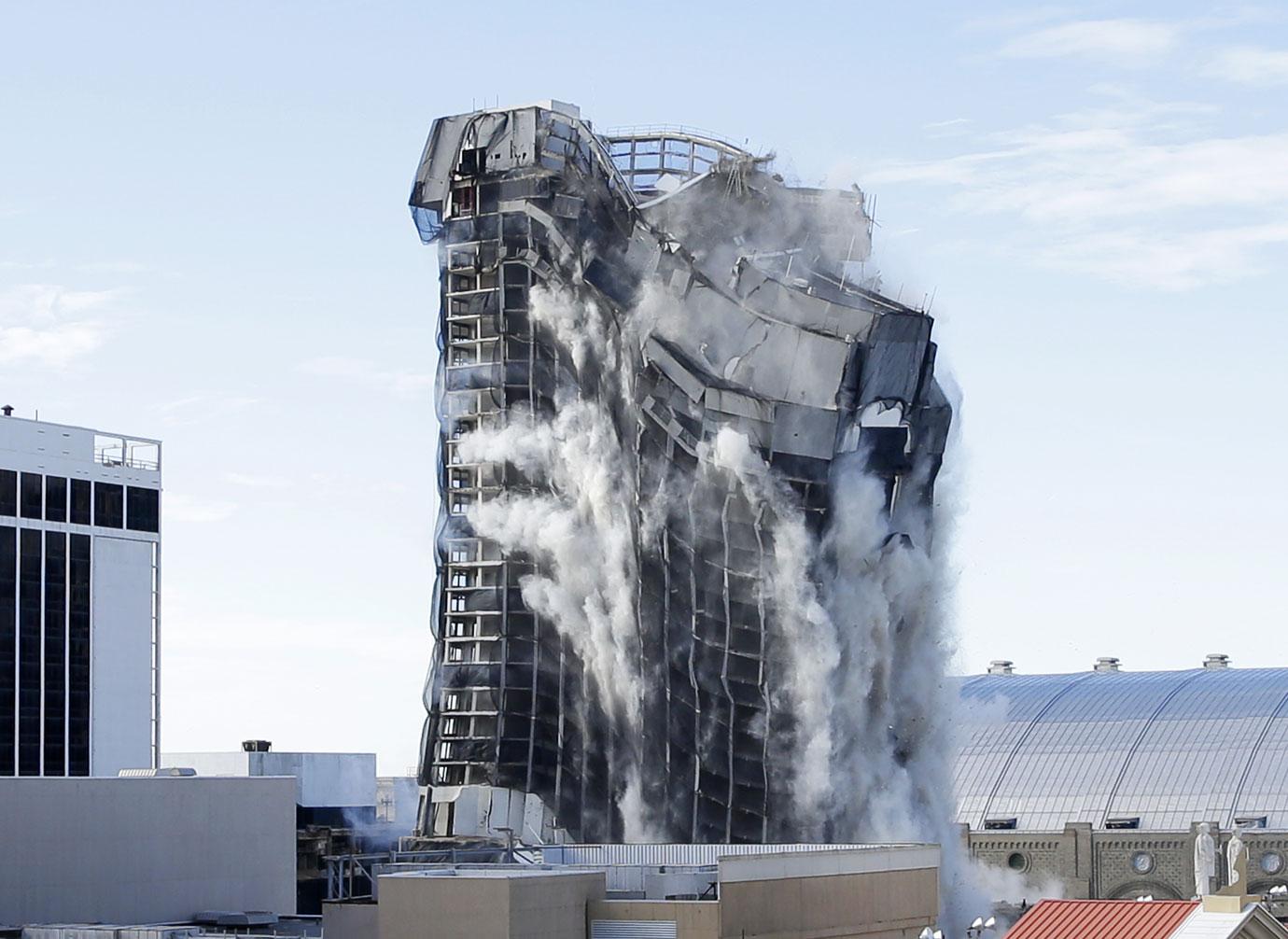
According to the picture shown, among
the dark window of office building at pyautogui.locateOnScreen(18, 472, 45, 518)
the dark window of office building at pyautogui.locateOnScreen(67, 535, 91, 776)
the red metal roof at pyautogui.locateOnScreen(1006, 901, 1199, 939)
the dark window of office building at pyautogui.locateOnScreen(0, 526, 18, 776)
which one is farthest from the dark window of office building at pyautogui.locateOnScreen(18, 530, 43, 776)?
the red metal roof at pyautogui.locateOnScreen(1006, 901, 1199, 939)

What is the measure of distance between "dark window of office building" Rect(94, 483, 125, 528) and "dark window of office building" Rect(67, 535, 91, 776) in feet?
7.50

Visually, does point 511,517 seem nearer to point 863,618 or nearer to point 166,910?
point 863,618

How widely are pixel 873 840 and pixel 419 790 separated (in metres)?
22.1

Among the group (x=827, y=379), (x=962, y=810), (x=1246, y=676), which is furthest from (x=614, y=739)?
(x=1246, y=676)

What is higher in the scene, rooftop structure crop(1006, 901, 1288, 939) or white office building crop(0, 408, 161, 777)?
white office building crop(0, 408, 161, 777)

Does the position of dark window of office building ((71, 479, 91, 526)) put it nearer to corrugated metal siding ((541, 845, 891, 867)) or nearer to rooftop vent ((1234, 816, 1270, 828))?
rooftop vent ((1234, 816, 1270, 828))

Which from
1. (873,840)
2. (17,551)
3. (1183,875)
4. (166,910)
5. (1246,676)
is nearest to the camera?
(166,910)

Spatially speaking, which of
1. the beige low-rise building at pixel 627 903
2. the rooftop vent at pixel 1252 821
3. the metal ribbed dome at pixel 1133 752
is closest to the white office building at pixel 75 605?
the metal ribbed dome at pixel 1133 752

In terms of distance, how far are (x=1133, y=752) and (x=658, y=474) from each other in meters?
55.1

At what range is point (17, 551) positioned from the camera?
146m

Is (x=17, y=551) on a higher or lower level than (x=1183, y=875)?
higher

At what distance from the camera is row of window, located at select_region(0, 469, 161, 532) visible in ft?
480

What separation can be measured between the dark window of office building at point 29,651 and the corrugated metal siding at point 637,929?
88.2 m

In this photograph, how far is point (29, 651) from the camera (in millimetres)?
144625
